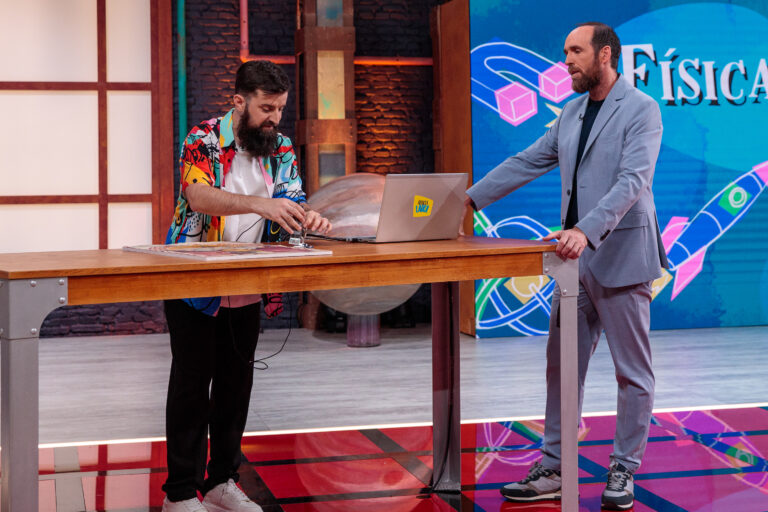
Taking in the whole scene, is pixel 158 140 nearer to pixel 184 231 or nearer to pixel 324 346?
pixel 324 346

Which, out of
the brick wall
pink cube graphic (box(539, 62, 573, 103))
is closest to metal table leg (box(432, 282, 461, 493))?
pink cube graphic (box(539, 62, 573, 103))

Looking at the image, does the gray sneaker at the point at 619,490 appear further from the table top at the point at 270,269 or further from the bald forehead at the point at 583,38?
the bald forehead at the point at 583,38

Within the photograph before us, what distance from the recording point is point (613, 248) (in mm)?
3238

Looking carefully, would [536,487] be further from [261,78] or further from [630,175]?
[261,78]

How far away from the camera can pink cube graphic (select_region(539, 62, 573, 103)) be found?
7234 millimetres

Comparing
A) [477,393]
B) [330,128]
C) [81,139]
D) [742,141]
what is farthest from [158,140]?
[742,141]

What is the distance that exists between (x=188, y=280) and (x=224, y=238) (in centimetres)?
67

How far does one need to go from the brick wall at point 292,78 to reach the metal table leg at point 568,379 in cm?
520

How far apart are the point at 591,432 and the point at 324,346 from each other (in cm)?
318

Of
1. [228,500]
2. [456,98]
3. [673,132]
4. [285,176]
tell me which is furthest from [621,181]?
[673,132]

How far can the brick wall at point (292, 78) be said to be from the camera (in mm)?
7918

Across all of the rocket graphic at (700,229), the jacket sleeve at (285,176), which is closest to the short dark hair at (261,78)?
the jacket sleeve at (285,176)

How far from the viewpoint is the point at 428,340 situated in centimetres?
730

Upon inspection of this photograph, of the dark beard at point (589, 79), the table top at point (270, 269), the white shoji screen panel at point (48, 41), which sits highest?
the white shoji screen panel at point (48, 41)
